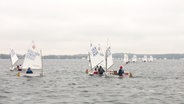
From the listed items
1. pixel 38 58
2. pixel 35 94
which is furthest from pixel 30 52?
pixel 35 94

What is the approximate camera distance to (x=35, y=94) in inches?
1473

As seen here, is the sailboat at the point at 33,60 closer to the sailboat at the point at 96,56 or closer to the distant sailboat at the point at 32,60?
the distant sailboat at the point at 32,60

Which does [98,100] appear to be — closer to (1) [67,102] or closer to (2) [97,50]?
(1) [67,102]

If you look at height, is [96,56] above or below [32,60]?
above

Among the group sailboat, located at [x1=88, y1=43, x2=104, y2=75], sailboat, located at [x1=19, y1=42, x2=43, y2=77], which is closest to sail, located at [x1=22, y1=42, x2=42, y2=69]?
sailboat, located at [x1=19, y1=42, x2=43, y2=77]

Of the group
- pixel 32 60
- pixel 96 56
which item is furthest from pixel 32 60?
pixel 96 56

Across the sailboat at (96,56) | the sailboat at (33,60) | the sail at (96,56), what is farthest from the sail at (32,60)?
the sail at (96,56)

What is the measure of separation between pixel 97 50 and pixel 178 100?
32.9 meters

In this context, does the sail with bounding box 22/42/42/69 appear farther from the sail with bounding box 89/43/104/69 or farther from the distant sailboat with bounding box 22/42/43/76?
the sail with bounding box 89/43/104/69

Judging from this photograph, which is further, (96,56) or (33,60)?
(96,56)

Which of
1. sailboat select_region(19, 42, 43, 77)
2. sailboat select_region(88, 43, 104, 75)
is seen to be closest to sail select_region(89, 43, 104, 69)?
sailboat select_region(88, 43, 104, 75)

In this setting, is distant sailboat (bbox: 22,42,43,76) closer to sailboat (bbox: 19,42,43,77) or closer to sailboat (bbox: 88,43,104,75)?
sailboat (bbox: 19,42,43,77)

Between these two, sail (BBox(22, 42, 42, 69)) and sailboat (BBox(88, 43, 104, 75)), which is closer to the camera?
sail (BBox(22, 42, 42, 69))

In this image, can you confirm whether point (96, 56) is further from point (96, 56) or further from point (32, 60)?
point (32, 60)
